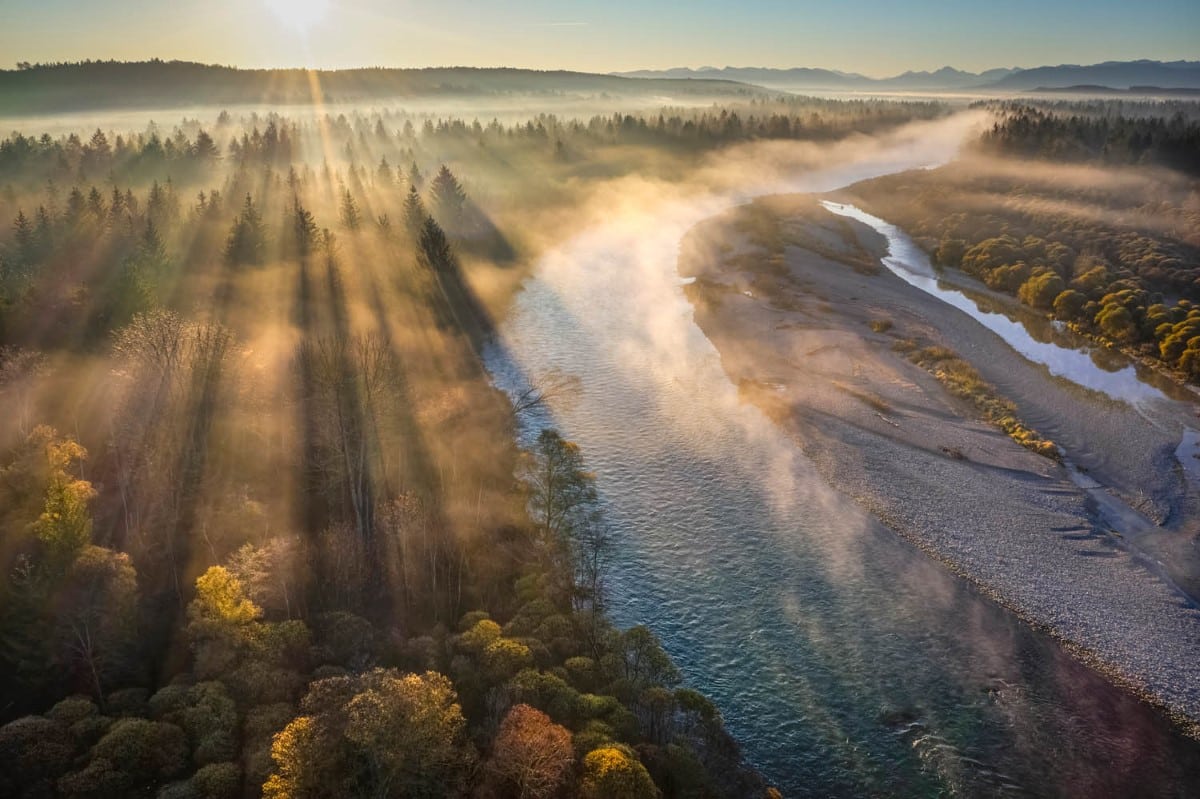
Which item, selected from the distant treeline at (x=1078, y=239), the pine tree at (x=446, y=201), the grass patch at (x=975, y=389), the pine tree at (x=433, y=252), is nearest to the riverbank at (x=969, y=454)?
the grass patch at (x=975, y=389)

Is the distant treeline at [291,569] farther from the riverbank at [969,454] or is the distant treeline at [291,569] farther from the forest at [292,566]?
the riverbank at [969,454]

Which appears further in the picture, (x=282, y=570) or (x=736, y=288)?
(x=736, y=288)

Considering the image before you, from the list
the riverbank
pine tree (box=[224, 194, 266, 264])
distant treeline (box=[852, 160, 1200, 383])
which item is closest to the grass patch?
the riverbank

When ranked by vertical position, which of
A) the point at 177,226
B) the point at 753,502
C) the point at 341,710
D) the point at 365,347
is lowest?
the point at 753,502

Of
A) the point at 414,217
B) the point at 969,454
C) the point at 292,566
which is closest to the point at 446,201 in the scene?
the point at 414,217

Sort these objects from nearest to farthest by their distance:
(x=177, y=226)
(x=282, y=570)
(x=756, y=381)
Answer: (x=282, y=570)
(x=756, y=381)
(x=177, y=226)

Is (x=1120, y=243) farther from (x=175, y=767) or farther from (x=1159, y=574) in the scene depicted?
(x=175, y=767)

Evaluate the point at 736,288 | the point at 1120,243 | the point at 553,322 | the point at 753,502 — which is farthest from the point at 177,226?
the point at 1120,243
